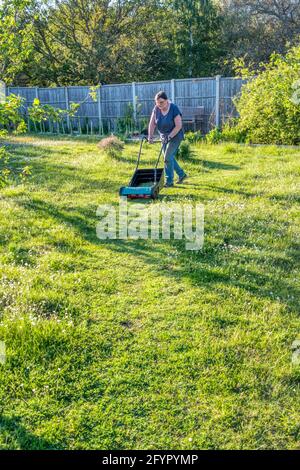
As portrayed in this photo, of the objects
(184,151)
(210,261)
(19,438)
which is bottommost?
(19,438)

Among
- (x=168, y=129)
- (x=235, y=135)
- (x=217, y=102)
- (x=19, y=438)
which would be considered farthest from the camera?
(x=217, y=102)

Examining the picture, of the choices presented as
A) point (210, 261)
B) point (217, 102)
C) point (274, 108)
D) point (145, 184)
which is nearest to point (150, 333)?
point (210, 261)

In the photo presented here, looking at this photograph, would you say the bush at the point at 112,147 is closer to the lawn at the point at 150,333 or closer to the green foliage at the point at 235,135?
the green foliage at the point at 235,135

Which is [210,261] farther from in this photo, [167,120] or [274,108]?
[274,108]

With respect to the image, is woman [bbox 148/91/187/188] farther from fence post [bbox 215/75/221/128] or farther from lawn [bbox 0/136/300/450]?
fence post [bbox 215/75/221/128]

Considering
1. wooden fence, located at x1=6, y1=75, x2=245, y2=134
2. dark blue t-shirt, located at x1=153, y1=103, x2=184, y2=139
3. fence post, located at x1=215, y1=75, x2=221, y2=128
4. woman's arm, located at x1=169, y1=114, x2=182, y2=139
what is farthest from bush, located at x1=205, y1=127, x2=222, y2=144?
woman's arm, located at x1=169, y1=114, x2=182, y2=139

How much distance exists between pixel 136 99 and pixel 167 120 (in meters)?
10.1

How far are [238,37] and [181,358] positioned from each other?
77.6ft

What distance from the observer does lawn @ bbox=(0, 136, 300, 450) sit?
99.4 inches

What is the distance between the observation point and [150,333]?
11.1 feet

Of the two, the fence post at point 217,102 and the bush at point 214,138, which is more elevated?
the fence post at point 217,102

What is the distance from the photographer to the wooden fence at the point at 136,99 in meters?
15.0

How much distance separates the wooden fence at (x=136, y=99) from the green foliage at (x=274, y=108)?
2.66 m

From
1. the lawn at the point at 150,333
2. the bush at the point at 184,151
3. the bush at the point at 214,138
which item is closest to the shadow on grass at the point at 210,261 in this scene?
the lawn at the point at 150,333
